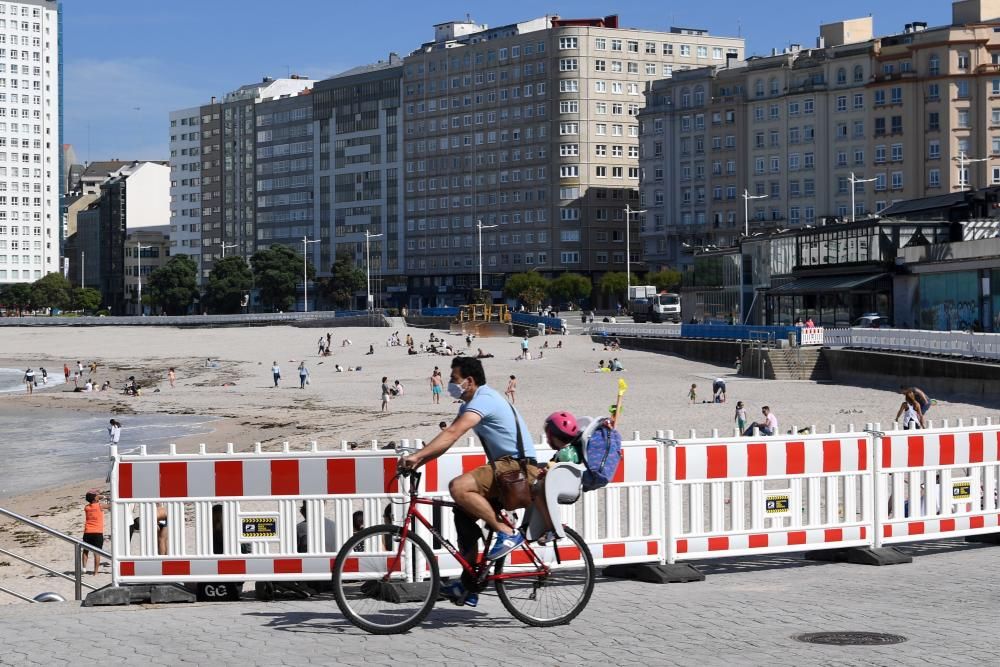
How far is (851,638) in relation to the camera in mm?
9078

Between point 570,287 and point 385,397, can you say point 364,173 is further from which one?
point 385,397

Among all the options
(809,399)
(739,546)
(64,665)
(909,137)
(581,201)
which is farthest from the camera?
(581,201)

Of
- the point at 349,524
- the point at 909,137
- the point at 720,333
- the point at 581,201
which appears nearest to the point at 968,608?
the point at 349,524

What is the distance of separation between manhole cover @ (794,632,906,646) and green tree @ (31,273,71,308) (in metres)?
177

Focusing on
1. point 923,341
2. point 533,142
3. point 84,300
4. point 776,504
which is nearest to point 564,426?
point 776,504

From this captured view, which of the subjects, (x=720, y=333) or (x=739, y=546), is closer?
(x=739, y=546)

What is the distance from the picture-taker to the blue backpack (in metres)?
9.70

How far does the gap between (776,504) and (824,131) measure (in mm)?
106352

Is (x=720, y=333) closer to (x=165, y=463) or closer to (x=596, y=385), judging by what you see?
(x=596, y=385)

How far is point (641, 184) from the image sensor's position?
13012cm

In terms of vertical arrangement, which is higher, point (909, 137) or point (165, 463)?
point (909, 137)

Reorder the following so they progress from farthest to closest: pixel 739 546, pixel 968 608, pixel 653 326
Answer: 1. pixel 653 326
2. pixel 739 546
3. pixel 968 608

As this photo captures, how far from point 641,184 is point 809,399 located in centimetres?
8572

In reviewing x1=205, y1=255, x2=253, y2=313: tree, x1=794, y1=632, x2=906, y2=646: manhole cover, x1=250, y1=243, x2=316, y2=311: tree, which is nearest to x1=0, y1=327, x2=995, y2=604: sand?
x1=794, y1=632, x2=906, y2=646: manhole cover
